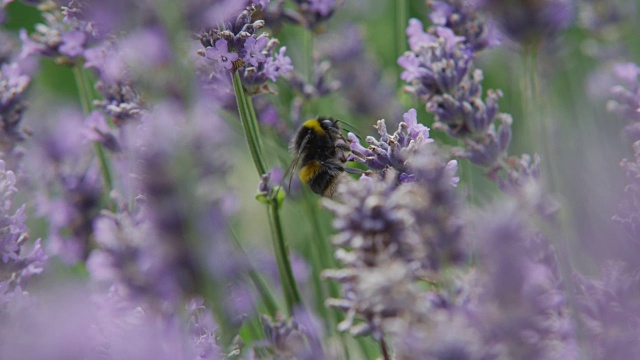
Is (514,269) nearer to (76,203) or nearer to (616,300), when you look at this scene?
(616,300)

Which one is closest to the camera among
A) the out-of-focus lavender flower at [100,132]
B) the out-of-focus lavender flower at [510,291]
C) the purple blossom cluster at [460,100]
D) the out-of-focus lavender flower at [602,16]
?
the out-of-focus lavender flower at [510,291]

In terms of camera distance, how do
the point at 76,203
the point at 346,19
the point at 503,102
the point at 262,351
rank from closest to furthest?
the point at 262,351 → the point at 76,203 → the point at 503,102 → the point at 346,19

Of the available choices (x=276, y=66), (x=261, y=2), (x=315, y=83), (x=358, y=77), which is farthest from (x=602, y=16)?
(x=261, y=2)

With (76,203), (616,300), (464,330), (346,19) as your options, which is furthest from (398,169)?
(346,19)

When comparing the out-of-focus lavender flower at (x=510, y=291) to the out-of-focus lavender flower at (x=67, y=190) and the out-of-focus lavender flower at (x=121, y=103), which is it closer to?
the out-of-focus lavender flower at (x=121, y=103)

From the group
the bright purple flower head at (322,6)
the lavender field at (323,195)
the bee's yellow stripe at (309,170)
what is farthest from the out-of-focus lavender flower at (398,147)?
the bright purple flower head at (322,6)

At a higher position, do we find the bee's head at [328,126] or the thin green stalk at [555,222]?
the bee's head at [328,126]

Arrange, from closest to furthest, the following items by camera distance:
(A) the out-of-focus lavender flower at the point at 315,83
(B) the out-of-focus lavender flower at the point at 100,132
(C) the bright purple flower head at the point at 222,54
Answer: (C) the bright purple flower head at the point at 222,54 < (B) the out-of-focus lavender flower at the point at 100,132 < (A) the out-of-focus lavender flower at the point at 315,83
